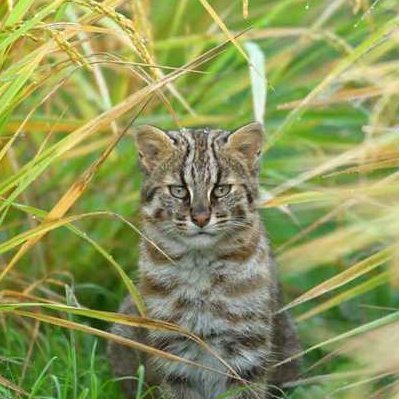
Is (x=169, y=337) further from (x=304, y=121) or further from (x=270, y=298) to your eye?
(x=304, y=121)

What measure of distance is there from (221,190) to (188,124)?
140cm

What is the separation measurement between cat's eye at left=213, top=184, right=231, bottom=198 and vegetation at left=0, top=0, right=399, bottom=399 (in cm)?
24

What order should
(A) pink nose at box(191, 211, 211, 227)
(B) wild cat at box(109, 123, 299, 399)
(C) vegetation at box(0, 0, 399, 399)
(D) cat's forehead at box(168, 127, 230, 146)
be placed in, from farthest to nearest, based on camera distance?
(D) cat's forehead at box(168, 127, 230, 146) < (B) wild cat at box(109, 123, 299, 399) < (A) pink nose at box(191, 211, 211, 227) < (C) vegetation at box(0, 0, 399, 399)

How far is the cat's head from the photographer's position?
4.69m

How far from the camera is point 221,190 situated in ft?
15.7

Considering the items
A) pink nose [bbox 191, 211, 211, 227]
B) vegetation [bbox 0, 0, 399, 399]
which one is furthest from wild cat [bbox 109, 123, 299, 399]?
vegetation [bbox 0, 0, 399, 399]

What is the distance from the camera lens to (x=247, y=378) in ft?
15.8

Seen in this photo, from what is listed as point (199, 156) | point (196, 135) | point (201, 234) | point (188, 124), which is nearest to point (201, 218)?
point (201, 234)

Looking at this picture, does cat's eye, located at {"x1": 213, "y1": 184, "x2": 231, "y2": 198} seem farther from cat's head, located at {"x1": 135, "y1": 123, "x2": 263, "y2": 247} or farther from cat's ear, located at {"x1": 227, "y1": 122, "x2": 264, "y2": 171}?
cat's ear, located at {"x1": 227, "y1": 122, "x2": 264, "y2": 171}

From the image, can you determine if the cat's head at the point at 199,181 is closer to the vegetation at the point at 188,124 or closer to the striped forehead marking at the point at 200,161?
the striped forehead marking at the point at 200,161

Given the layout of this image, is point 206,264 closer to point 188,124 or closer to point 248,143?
point 248,143

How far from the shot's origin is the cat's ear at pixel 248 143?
16.3 feet

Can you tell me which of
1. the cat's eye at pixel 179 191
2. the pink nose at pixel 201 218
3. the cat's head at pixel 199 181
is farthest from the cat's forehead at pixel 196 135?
the pink nose at pixel 201 218

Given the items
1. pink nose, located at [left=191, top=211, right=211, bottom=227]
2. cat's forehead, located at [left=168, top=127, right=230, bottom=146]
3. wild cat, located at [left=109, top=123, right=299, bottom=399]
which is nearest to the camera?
pink nose, located at [left=191, top=211, right=211, bottom=227]
